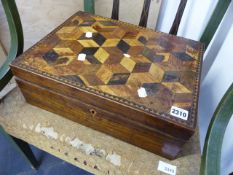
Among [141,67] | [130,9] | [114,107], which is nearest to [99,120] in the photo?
[114,107]

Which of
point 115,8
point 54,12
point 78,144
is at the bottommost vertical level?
point 78,144

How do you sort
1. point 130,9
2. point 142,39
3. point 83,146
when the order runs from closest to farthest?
point 83,146
point 142,39
point 130,9

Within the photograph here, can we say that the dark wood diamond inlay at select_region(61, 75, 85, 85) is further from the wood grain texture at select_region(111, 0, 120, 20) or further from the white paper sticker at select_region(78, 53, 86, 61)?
the wood grain texture at select_region(111, 0, 120, 20)

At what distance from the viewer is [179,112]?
0.51 meters

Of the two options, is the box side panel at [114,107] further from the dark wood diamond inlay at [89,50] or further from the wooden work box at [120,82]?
the dark wood diamond inlay at [89,50]

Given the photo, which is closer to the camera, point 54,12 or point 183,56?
point 183,56

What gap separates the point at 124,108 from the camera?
53 centimetres

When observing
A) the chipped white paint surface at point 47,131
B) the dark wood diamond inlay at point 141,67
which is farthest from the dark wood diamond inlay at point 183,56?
the chipped white paint surface at point 47,131

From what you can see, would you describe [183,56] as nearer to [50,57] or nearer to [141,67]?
[141,67]

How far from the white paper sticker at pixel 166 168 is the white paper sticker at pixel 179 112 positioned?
0.17 m

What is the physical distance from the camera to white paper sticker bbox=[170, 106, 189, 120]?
0.50 metres

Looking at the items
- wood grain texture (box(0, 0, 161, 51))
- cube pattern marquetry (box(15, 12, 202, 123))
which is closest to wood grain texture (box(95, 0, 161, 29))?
wood grain texture (box(0, 0, 161, 51))

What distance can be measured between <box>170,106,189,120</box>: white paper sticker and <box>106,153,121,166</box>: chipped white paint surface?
8.2 inches

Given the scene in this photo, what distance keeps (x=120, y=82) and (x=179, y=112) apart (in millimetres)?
170
